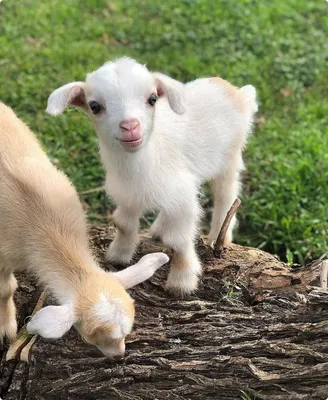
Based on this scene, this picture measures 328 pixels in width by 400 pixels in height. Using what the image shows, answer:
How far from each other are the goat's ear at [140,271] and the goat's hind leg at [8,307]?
27.2 inches

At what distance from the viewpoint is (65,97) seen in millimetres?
3559

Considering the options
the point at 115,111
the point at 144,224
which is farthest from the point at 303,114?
the point at 115,111

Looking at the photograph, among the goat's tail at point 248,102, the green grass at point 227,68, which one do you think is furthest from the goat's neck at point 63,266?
the green grass at point 227,68

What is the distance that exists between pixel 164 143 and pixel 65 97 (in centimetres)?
64

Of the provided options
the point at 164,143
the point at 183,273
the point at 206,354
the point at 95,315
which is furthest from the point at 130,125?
the point at 206,354

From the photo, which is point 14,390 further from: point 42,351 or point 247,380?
point 247,380

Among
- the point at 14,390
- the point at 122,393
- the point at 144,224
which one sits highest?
the point at 122,393

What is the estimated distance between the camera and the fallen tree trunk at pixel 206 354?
130 inches

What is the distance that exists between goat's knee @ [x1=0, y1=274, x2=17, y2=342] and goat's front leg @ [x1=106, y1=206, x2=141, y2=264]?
671 millimetres

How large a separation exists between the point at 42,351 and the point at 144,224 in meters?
2.07

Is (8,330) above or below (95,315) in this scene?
below

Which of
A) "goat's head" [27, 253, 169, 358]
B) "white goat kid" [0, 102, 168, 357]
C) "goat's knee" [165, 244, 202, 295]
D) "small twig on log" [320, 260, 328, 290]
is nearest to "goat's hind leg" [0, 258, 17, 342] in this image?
"white goat kid" [0, 102, 168, 357]

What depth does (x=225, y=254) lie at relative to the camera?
432cm

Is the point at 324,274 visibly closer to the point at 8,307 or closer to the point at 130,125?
the point at 130,125
